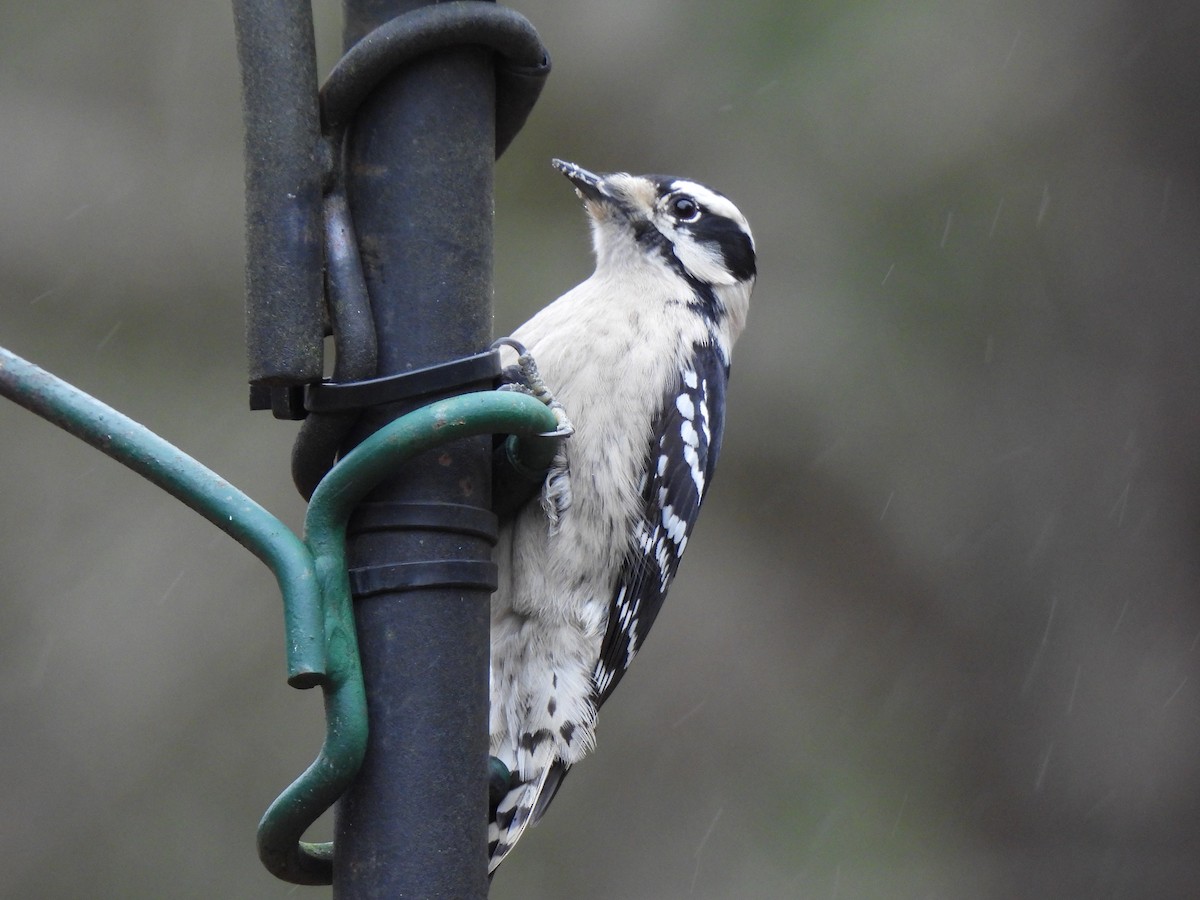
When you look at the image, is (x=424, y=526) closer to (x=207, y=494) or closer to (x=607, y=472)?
(x=207, y=494)

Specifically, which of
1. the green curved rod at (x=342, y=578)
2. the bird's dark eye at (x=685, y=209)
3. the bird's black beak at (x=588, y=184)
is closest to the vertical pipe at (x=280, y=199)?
the green curved rod at (x=342, y=578)

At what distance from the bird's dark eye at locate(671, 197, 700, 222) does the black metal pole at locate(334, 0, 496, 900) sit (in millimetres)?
1437

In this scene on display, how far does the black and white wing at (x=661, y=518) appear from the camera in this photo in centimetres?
276

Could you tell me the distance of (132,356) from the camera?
5426 millimetres

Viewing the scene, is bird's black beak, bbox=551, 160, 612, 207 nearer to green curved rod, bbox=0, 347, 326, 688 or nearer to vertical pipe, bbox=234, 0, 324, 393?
vertical pipe, bbox=234, 0, 324, 393

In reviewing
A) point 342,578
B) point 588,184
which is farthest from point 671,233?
point 342,578

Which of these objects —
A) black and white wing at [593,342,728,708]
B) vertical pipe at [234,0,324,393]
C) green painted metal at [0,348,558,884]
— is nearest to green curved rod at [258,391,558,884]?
green painted metal at [0,348,558,884]

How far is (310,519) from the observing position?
4.84 ft

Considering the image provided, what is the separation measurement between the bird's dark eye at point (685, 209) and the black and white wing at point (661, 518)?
0.35m

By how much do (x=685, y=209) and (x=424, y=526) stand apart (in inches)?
68.8

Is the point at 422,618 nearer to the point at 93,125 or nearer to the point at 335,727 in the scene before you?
the point at 335,727

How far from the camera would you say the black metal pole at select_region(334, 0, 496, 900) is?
149 cm

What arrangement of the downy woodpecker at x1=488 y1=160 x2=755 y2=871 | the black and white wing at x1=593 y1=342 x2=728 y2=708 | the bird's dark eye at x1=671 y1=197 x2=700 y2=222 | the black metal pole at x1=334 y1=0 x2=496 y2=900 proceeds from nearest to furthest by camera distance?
the black metal pole at x1=334 y1=0 x2=496 y2=900
the downy woodpecker at x1=488 y1=160 x2=755 y2=871
the black and white wing at x1=593 y1=342 x2=728 y2=708
the bird's dark eye at x1=671 y1=197 x2=700 y2=222

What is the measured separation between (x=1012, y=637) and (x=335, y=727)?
464 cm
